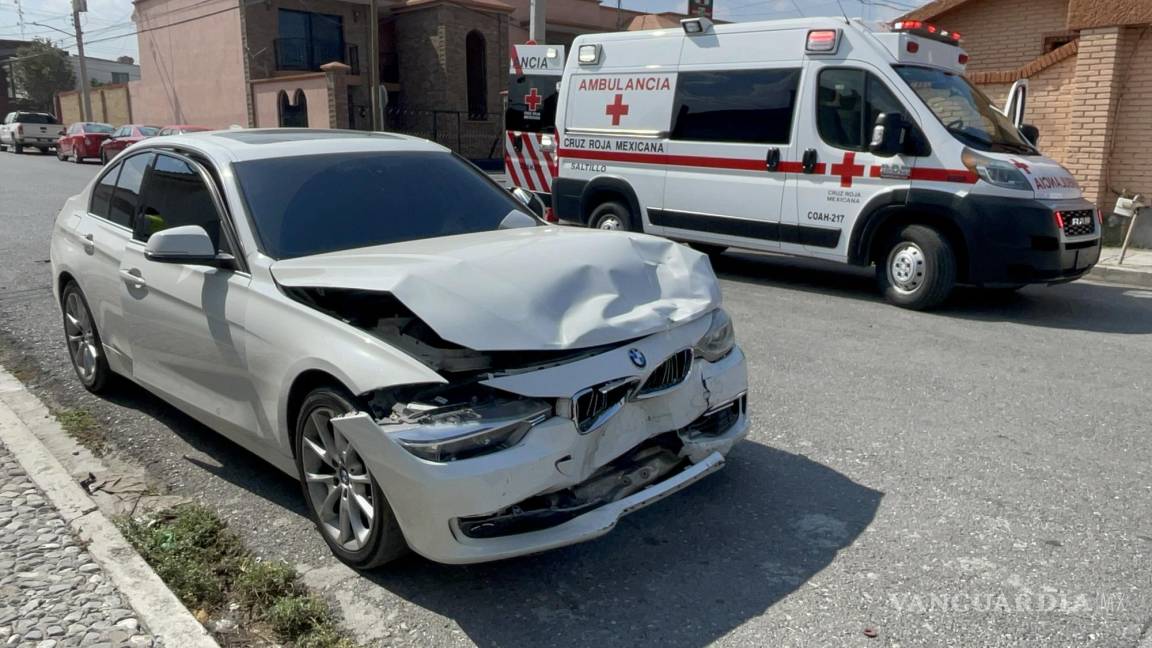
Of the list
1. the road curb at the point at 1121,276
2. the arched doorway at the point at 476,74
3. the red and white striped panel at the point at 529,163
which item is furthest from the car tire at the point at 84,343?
the arched doorway at the point at 476,74

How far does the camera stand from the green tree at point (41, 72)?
58.1 meters

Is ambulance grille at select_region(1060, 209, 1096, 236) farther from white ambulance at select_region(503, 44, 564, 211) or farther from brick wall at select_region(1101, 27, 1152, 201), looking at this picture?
white ambulance at select_region(503, 44, 564, 211)

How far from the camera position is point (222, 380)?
4.14m

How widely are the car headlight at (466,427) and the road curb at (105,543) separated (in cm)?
96

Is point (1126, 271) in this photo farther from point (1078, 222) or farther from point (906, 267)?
point (906, 267)

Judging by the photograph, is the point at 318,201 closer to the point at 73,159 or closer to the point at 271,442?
the point at 271,442

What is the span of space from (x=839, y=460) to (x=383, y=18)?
3463cm

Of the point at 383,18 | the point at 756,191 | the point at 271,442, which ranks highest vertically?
the point at 383,18

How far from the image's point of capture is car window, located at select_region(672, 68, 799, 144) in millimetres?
9102

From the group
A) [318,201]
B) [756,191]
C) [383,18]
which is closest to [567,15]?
[383,18]

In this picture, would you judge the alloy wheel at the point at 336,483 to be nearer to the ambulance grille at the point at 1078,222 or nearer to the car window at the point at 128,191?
the car window at the point at 128,191

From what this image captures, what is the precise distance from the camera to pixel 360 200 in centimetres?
455

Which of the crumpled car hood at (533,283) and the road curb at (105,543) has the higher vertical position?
→ the crumpled car hood at (533,283)

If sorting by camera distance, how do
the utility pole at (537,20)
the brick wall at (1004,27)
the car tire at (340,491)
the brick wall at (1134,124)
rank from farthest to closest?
the utility pole at (537,20), the brick wall at (1004,27), the brick wall at (1134,124), the car tire at (340,491)
